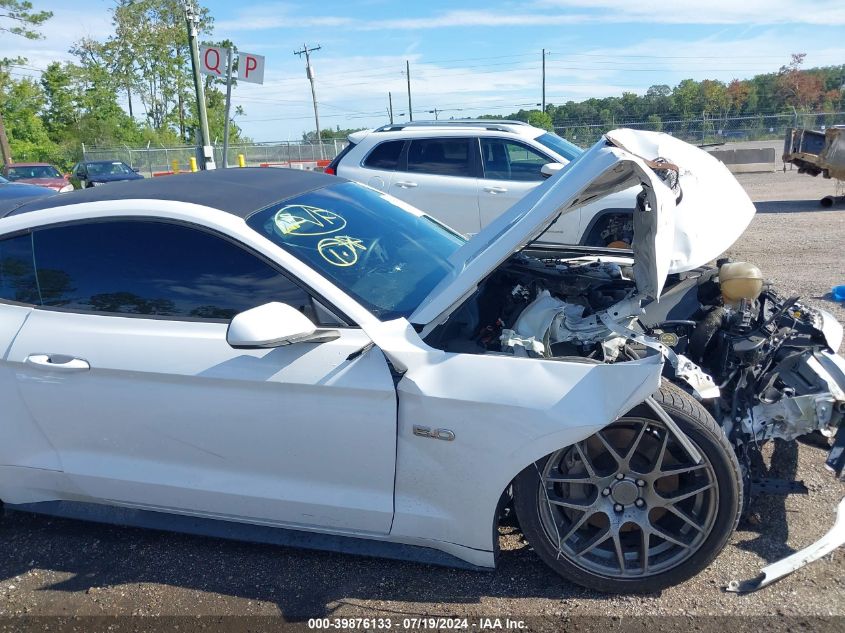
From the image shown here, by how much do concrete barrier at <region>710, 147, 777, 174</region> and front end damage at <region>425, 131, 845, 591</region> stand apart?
799 inches

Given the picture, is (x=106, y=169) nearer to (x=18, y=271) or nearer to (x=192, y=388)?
(x=18, y=271)

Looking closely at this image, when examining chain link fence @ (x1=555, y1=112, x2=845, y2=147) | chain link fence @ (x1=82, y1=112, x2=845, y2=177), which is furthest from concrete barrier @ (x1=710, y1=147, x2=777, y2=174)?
chain link fence @ (x1=555, y1=112, x2=845, y2=147)

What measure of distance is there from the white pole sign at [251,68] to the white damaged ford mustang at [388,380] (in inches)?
357

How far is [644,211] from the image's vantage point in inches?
106

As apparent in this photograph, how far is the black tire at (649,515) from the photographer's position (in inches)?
98.3

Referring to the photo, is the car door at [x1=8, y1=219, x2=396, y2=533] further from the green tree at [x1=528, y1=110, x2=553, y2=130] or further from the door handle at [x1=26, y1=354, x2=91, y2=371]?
the green tree at [x1=528, y1=110, x2=553, y2=130]

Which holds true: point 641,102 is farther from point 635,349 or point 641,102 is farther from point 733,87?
point 635,349

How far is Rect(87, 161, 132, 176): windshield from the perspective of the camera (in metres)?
23.8

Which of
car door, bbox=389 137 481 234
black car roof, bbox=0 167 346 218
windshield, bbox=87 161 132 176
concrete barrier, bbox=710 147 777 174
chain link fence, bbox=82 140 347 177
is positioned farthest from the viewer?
chain link fence, bbox=82 140 347 177

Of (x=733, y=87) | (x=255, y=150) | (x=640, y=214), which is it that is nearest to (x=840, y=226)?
(x=640, y=214)

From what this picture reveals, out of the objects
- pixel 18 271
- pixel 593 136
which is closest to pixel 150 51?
pixel 593 136

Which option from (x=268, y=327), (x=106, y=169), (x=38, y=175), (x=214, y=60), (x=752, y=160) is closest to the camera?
(x=268, y=327)

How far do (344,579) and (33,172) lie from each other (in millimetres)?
24747

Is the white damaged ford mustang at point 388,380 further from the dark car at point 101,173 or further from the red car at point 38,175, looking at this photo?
the dark car at point 101,173
